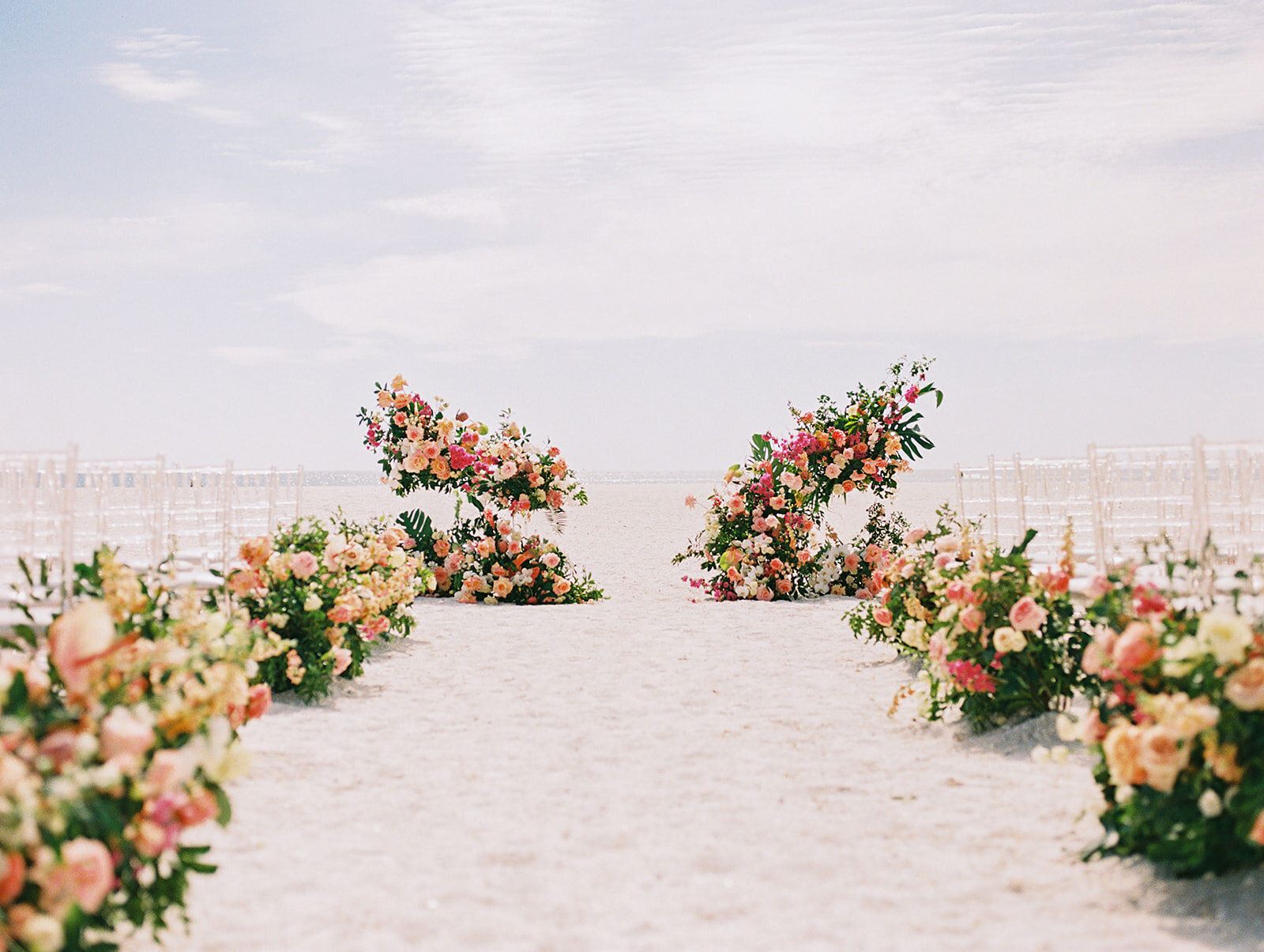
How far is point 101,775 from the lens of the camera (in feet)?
8.30

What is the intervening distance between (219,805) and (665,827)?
5.99ft

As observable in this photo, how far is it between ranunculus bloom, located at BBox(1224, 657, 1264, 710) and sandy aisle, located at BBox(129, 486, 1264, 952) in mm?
715

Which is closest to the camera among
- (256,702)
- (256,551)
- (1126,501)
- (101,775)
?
(101,775)

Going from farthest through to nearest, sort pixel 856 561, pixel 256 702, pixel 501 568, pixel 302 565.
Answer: pixel 856 561, pixel 501 568, pixel 302 565, pixel 256 702

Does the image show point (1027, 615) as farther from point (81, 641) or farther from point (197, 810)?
point (81, 641)

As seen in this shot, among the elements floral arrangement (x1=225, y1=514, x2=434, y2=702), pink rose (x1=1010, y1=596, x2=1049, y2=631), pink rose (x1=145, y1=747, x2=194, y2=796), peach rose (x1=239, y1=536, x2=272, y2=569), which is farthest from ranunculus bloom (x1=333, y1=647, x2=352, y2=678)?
pink rose (x1=1010, y1=596, x2=1049, y2=631)

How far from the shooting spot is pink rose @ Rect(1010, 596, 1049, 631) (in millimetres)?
4918

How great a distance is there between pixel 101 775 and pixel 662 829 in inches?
89.8

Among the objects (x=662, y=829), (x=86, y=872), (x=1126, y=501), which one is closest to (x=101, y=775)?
(x=86, y=872)

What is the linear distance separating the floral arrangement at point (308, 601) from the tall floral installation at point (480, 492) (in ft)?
13.7

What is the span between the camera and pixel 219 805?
10.0 ft

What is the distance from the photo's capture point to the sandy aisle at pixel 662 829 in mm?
3242

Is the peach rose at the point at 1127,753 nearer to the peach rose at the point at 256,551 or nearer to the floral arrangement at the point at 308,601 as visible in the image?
the floral arrangement at the point at 308,601

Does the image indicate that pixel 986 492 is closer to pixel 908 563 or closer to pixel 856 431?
pixel 856 431
